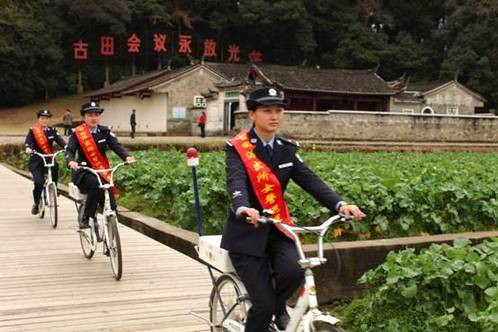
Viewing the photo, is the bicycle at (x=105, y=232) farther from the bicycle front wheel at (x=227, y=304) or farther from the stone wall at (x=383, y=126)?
the stone wall at (x=383, y=126)

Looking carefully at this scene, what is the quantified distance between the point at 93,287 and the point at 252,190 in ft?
9.79

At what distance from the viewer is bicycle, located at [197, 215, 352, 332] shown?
316cm

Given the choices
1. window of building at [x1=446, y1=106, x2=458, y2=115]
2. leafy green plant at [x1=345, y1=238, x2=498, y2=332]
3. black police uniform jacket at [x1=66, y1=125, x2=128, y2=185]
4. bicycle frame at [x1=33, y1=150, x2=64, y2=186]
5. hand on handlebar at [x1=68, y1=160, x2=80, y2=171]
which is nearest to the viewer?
leafy green plant at [x1=345, y1=238, x2=498, y2=332]

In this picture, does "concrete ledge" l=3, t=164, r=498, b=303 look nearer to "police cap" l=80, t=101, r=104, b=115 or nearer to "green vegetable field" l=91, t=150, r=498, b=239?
"green vegetable field" l=91, t=150, r=498, b=239

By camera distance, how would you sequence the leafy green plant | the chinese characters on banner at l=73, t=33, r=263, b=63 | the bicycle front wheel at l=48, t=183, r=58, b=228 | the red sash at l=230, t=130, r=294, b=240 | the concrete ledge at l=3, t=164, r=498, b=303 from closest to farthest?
the red sash at l=230, t=130, r=294, b=240
the leafy green plant
the concrete ledge at l=3, t=164, r=498, b=303
the bicycle front wheel at l=48, t=183, r=58, b=228
the chinese characters on banner at l=73, t=33, r=263, b=63

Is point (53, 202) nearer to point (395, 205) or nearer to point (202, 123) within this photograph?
point (395, 205)

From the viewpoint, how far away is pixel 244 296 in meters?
3.81

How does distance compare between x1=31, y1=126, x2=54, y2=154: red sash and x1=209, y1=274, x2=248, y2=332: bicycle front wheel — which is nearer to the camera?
x1=209, y1=274, x2=248, y2=332: bicycle front wheel

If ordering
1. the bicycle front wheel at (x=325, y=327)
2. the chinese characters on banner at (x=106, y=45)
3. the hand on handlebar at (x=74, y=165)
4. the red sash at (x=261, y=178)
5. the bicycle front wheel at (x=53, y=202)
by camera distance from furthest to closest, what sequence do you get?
the chinese characters on banner at (x=106, y=45) < the bicycle front wheel at (x=53, y=202) < the hand on handlebar at (x=74, y=165) < the red sash at (x=261, y=178) < the bicycle front wheel at (x=325, y=327)

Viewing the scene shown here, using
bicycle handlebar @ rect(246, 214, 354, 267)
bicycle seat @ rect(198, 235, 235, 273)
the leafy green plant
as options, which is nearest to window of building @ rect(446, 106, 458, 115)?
the leafy green plant

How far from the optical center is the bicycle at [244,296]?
316cm

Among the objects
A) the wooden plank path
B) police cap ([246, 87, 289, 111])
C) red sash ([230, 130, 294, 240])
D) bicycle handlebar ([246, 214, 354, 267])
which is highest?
police cap ([246, 87, 289, 111])

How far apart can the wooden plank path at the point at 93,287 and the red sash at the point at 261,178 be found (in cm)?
163

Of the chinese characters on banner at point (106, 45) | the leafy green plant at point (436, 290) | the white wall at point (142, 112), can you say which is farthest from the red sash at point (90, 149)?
the chinese characters on banner at point (106, 45)
